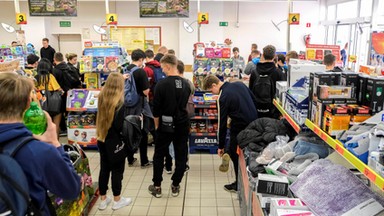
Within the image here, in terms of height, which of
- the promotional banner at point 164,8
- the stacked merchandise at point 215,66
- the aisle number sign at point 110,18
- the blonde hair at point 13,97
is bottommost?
the stacked merchandise at point 215,66

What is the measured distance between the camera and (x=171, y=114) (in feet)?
13.4

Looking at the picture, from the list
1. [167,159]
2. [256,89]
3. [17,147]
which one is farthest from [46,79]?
[17,147]

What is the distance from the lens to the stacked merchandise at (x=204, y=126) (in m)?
5.87

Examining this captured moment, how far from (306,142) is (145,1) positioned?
8.07m

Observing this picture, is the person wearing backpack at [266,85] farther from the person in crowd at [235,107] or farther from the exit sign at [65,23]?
the exit sign at [65,23]

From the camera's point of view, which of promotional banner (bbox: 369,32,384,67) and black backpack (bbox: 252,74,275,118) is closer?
black backpack (bbox: 252,74,275,118)

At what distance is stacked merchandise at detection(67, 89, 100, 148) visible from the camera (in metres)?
6.02

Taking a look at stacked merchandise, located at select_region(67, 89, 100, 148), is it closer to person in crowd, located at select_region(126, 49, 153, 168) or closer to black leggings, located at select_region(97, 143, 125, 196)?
person in crowd, located at select_region(126, 49, 153, 168)

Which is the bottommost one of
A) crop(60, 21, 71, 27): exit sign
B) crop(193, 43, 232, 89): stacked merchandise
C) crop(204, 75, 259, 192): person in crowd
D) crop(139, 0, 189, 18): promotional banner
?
crop(204, 75, 259, 192): person in crowd

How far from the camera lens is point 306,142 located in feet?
9.07

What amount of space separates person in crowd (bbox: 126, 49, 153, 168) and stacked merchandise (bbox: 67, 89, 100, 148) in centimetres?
104

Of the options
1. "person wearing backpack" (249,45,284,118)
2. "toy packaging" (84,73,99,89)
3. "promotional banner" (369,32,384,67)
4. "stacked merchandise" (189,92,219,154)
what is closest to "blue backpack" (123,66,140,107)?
Answer: "stacked merchandise" (189,92,219,154)

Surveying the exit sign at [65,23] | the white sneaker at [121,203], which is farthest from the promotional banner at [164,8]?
the white sneaker at [121,203]

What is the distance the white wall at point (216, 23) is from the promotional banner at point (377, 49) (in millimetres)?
5415
